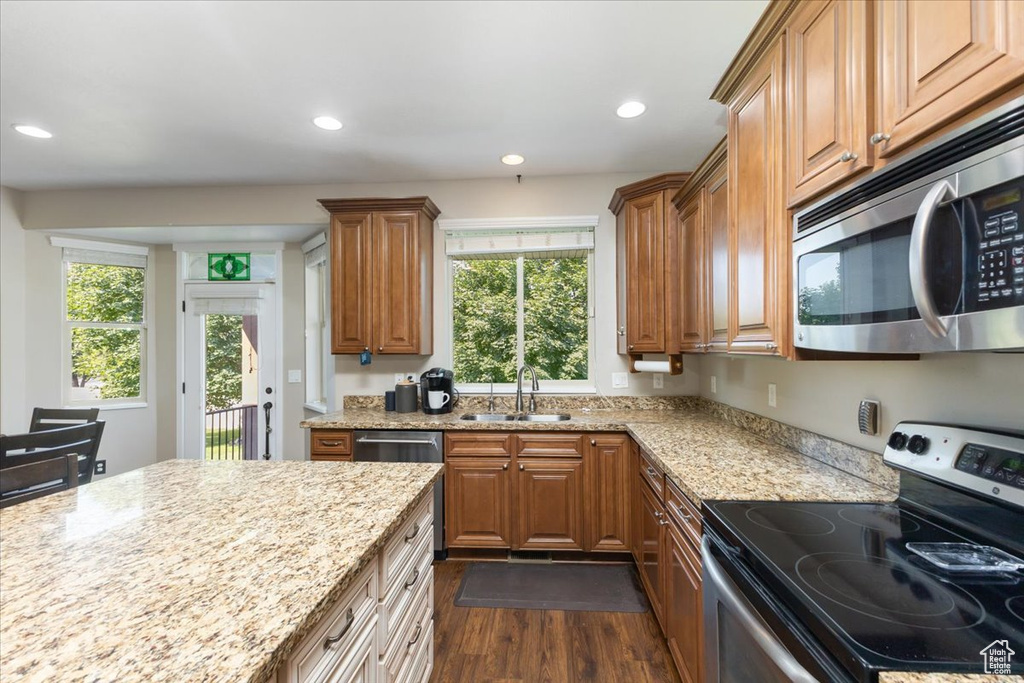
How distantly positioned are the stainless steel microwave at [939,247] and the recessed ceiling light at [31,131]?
13.7 ft

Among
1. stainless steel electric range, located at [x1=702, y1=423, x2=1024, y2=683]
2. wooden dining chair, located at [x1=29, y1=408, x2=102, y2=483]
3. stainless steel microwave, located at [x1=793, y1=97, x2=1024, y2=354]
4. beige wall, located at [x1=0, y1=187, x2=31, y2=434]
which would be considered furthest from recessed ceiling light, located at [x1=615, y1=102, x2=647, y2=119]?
beige wall, located at [x1=0, y1=187, x2=31, y2=434]

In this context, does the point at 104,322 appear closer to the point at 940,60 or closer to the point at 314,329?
the point at 314,329

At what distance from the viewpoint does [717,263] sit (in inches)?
81.2

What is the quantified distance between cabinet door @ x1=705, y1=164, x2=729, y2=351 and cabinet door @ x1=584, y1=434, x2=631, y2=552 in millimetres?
895

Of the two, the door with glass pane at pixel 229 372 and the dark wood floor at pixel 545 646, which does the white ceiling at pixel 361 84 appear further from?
A: the dark wood floor at pixel 545 646

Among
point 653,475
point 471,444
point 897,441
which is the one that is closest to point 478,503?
point 471,444

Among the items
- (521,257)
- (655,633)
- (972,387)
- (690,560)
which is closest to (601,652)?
(655,633)

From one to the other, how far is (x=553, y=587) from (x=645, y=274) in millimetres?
2016

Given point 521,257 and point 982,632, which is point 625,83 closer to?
point 521,257

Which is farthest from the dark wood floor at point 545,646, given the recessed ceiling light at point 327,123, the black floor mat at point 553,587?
the recessed ceiling light at point 327,123

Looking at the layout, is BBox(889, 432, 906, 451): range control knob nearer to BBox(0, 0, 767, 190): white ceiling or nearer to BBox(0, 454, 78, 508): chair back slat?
BBox(0, 0, 767, 190): white ceiling

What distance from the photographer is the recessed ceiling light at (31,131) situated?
2594 mm

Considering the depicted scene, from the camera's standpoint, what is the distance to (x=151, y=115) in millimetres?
2471

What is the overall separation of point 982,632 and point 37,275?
5.81 metres
